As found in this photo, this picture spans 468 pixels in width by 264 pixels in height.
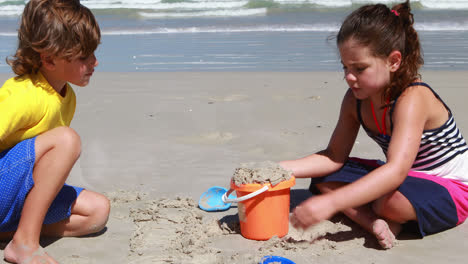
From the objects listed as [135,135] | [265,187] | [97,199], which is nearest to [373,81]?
[265,187]

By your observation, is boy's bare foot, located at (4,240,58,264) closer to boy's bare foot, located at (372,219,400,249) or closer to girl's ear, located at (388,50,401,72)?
boy's bare foot, located at (372,219,400,249)

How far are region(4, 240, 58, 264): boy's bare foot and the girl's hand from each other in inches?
41.2

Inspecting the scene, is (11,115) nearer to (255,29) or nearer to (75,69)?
(75,69)

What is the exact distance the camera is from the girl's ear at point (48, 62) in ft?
7.54

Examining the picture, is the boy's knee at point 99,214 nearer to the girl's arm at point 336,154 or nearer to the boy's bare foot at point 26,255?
the boy's bare foot at point 26,255

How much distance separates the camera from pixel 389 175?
2295mm

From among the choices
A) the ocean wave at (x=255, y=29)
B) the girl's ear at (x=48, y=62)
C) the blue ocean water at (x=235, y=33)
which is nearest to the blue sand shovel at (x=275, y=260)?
the girl's ear at (x=48, y=62)

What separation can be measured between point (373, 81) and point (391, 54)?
0.15m

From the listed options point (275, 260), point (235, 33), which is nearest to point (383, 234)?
point (275, 260)

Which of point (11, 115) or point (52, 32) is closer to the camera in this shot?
point (11, 115)

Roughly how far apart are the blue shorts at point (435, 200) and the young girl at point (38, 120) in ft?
5.05

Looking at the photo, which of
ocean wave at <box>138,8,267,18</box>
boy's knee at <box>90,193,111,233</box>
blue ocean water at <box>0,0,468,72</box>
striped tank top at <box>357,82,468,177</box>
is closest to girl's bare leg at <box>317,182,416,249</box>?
striped tank top at <box>357,82,468,177</box>

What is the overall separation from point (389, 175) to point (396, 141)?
0.53ft

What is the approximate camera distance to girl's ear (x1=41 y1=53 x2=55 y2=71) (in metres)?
2.30
